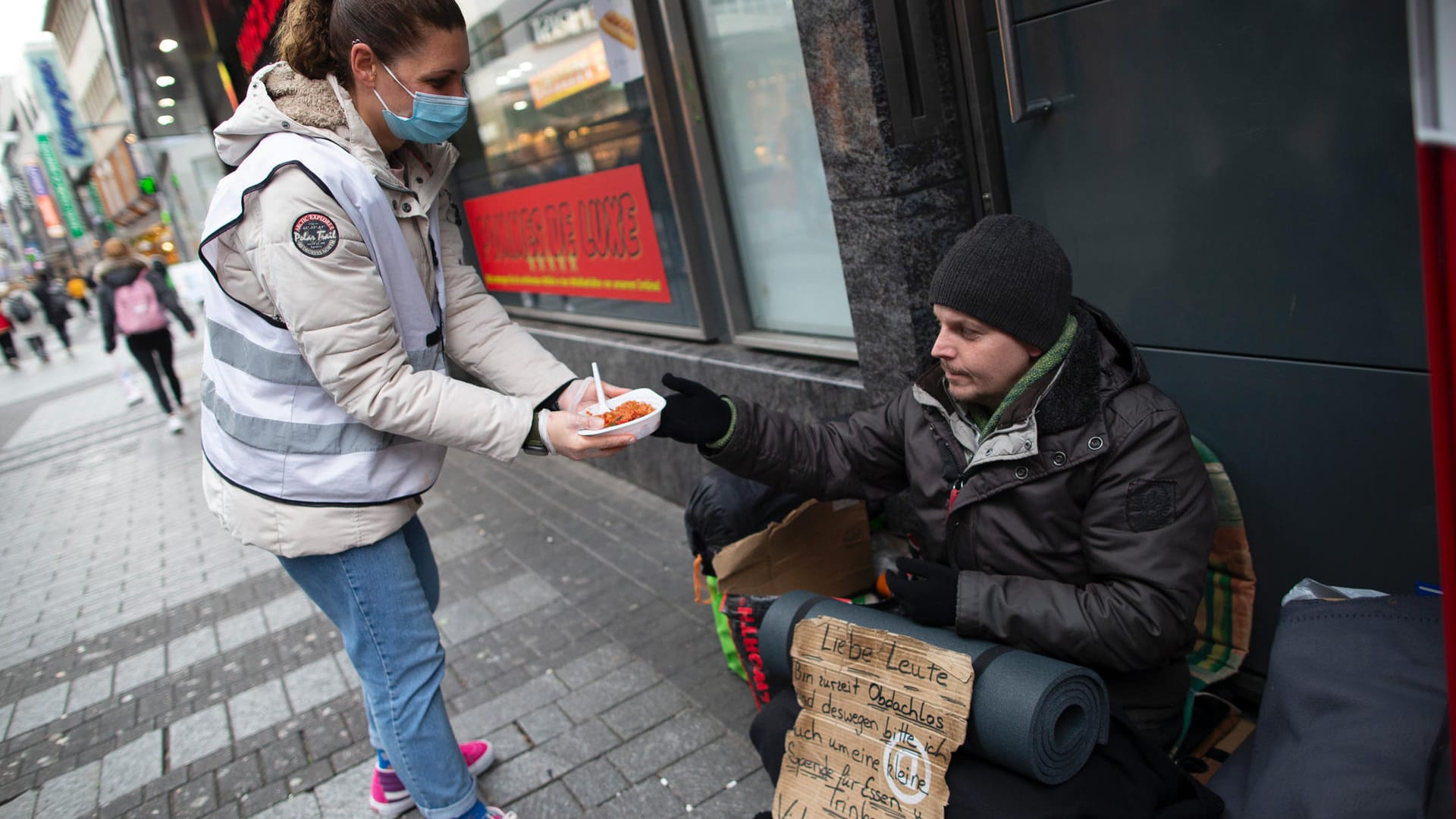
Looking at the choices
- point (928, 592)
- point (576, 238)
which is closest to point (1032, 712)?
point (928, 592)

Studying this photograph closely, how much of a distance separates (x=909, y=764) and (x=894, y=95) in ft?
6.20

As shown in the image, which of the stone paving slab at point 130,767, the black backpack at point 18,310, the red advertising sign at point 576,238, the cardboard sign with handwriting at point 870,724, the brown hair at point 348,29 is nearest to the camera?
the cardboard sign with handwriting at point 870,724

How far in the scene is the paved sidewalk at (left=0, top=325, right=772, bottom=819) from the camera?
3.03 metres

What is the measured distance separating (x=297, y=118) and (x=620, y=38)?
272 centimetres

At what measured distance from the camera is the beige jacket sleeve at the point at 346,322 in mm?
1986

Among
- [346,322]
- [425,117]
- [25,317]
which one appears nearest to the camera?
[346,322]

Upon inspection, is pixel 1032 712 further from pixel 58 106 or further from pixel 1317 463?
pixel 58 106

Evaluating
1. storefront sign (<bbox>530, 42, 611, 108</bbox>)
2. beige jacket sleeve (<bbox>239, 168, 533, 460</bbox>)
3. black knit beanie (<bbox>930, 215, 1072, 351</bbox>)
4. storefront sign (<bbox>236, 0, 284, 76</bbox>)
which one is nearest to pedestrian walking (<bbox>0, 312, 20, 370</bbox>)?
storefront sign (<bbox>236, 0, 284, 76</bbox>)

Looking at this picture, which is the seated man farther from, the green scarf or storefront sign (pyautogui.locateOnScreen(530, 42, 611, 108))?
storefront sign (pyautogui.locateOnScreen(530, 42, 611, 108))

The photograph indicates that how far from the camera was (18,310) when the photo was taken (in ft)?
90.6

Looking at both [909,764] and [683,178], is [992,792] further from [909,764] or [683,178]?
[683,178]

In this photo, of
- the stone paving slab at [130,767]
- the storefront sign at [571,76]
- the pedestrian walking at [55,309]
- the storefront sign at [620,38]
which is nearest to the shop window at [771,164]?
the storefront sign at [620,38]

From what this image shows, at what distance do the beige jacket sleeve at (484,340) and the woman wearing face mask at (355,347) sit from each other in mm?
127

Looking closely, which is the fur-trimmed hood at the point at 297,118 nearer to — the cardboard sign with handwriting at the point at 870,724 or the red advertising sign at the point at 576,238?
the cardboard sign with handwriting at the point at 870,724
